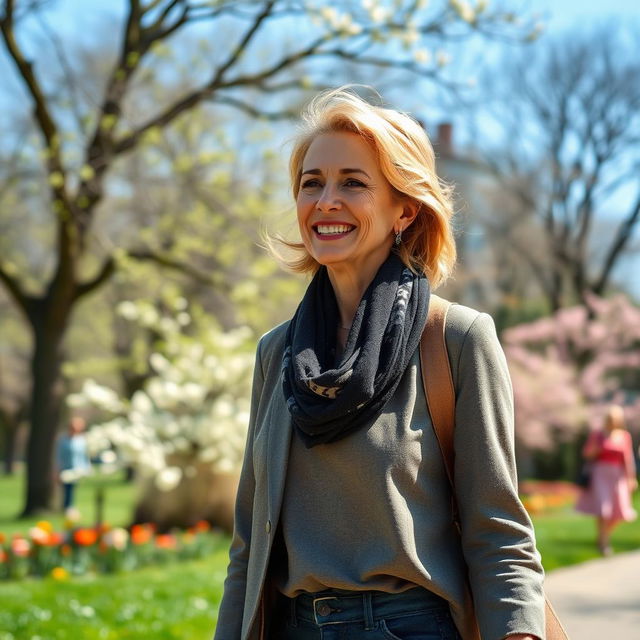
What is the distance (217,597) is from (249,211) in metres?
10.1

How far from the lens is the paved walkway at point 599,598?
7.07 m

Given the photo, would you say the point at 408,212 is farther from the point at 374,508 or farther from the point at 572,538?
the point at 572,538

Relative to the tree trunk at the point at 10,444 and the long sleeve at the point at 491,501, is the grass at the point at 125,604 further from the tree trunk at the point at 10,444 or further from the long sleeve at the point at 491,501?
the tree trunk at the point at 10,444

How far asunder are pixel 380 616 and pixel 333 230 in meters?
0.87

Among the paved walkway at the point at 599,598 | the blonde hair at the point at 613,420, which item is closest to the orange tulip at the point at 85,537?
the paved walkway at the point at 599,598

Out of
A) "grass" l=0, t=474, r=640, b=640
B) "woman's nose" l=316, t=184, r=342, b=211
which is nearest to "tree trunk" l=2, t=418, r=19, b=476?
"grass" l=0, t=474, r=640, b=640

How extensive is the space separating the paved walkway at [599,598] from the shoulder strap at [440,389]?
5.20 m

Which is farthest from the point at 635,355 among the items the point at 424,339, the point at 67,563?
the point at 424,339

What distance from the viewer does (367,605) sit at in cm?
206

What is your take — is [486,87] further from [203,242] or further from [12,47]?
[12,47]

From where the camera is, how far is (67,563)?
8750 millimetres

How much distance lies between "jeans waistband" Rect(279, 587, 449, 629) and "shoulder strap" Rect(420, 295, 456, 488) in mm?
255

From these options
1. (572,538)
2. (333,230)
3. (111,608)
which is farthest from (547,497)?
(333,230)

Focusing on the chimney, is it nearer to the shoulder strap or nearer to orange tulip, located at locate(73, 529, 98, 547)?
orange tulip, located at locate(73, 529, 98, 547)
